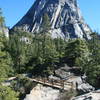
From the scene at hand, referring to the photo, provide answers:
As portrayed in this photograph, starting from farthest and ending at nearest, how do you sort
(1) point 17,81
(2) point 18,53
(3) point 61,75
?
(2) point 18,53 → (3) point 61,75 → (1) point 17,81

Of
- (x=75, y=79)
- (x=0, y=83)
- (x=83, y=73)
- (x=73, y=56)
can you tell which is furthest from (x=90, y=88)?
→ (x=0, y=83)

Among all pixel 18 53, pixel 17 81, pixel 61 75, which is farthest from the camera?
pixel 18 53

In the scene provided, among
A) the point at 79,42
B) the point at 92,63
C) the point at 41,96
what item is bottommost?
the point at 41,96

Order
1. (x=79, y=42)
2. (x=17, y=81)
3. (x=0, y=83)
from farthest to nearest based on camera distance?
(x=79, y=42), (x=17, y=81), (x=0, y=83)

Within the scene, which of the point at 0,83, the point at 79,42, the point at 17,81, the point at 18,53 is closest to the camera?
the point at 0,83

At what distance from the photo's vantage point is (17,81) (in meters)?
48.1

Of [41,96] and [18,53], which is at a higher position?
[18,53]

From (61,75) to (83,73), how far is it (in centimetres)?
440

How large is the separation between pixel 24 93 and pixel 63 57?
22.1 meters

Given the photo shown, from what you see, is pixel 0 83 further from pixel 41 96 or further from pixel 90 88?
pixel 90 88

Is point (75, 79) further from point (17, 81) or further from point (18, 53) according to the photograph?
point (18, 53)

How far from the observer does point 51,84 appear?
43.9m

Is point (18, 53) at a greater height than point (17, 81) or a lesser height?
greater

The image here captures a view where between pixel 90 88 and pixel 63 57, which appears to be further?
pixel 63 57
